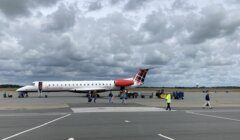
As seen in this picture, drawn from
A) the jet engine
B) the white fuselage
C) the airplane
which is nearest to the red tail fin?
the airplane

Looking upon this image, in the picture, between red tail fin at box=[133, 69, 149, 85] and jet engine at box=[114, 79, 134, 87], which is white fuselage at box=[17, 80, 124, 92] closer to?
jet engine at box=[114, 79, 134, 87]

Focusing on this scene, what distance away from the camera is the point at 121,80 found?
80875 mm

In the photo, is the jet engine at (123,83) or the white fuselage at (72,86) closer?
the jet engine at (123,83)

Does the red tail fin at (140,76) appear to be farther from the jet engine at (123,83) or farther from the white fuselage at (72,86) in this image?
the white fuselage at (72,86)

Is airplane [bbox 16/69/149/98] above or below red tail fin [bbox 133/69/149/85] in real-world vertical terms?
below

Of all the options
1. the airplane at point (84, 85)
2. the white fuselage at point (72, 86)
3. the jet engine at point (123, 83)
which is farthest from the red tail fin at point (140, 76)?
the white fuselage at point (72, 86)

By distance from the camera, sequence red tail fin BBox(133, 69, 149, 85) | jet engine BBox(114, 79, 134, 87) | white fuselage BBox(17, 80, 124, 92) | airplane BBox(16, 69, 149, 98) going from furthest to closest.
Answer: red tail fin BBox(133, 69, 149, 85) < white fuselage BBox(17, 80, 124, 92) < airplane BBox(16, 69, 149, 98) < jet engine BBox(114, 79, 134, 87)

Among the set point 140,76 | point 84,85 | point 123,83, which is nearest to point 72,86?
point 84,85

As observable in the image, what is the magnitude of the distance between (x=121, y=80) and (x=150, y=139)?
66.2 metres

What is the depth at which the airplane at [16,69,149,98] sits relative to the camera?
80.3m

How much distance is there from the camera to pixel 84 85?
82312 millimetres

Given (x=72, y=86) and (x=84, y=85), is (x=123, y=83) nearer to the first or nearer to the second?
(x=84, y=85)

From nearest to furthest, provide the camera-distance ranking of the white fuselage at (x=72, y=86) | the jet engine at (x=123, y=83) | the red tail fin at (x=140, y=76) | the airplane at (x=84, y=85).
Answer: the jet engine at (x=123, y=83) < the airplane at (x=84, y=85) < the white fuselage at (x=72, y=86) < the red tail fin at (x=140, y=76)

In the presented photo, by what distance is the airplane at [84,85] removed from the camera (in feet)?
263
